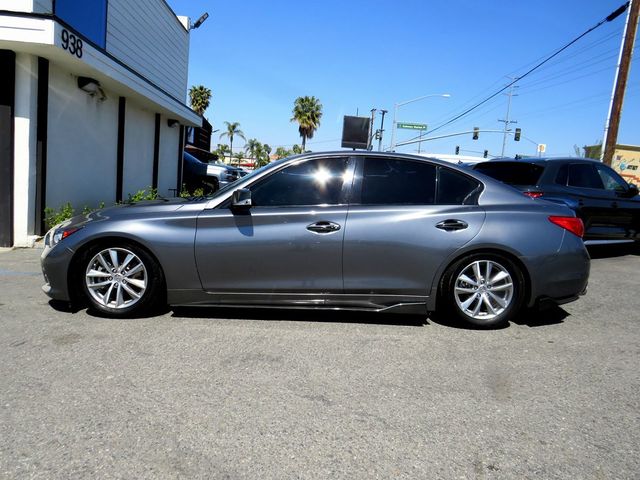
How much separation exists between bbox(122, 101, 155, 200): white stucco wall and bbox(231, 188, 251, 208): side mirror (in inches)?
358

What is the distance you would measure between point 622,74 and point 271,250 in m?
14.0

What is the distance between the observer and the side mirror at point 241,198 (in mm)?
4266

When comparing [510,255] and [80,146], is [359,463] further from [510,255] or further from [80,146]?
[80,146]

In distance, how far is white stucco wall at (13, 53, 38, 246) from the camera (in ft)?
25.2

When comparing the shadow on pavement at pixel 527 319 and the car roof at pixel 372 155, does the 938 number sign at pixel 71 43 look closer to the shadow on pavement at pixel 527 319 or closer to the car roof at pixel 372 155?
the car roof at pixel 372 155

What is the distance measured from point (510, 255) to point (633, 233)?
19.0ft

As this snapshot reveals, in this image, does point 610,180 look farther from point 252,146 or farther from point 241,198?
point 252,146

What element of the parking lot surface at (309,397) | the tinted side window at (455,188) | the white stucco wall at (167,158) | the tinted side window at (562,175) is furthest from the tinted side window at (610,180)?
Answer: the white stucco wall at (167,158)

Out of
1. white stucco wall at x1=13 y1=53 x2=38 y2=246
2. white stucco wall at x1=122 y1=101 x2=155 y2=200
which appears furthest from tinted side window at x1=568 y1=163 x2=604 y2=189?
white stucco wall at x1=122 y1=101 x2=155 y2=200

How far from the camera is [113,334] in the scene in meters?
4.09

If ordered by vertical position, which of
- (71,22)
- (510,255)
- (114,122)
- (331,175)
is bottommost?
(510,255)

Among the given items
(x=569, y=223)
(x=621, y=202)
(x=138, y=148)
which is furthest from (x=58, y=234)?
(x=138, y=148)

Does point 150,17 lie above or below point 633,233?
above

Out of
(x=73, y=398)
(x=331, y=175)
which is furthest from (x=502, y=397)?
(x=73, y=398)
